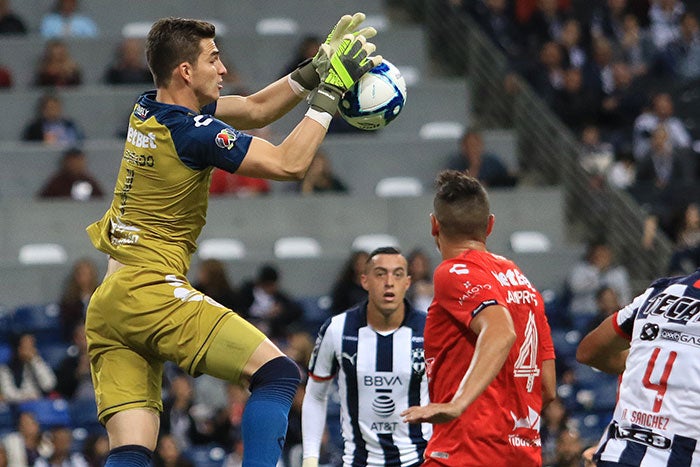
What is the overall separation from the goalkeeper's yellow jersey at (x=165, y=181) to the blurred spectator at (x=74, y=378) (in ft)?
21.2

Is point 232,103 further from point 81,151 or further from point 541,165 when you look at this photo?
point 541,165

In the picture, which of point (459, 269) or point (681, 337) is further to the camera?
point (459, 269)

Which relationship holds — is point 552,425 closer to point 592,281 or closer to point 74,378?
point 592,281

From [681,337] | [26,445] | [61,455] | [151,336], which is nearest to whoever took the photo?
[681,337]

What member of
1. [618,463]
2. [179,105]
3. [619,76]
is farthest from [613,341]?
[619,76]

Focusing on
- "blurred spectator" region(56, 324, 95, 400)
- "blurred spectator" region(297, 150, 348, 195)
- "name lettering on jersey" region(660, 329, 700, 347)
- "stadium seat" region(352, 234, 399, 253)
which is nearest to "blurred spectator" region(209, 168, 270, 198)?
"blurred spectator" region(297, 150, 348, 195)

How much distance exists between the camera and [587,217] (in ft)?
51.3

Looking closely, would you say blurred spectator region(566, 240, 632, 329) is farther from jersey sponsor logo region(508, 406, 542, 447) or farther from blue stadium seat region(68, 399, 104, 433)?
jersey sponsor logo region(508, 406, 542, 447)

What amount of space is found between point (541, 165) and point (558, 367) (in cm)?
381

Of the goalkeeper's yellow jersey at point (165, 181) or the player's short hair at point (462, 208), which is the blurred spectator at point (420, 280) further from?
the player's short hair at point (462, 208)

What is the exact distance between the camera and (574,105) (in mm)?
16516

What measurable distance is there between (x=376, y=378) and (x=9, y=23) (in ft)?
33.6

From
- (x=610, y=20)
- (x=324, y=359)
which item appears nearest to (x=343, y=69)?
(x=324, y=359)

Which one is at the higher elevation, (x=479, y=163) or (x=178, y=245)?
(x=479, y=163)
